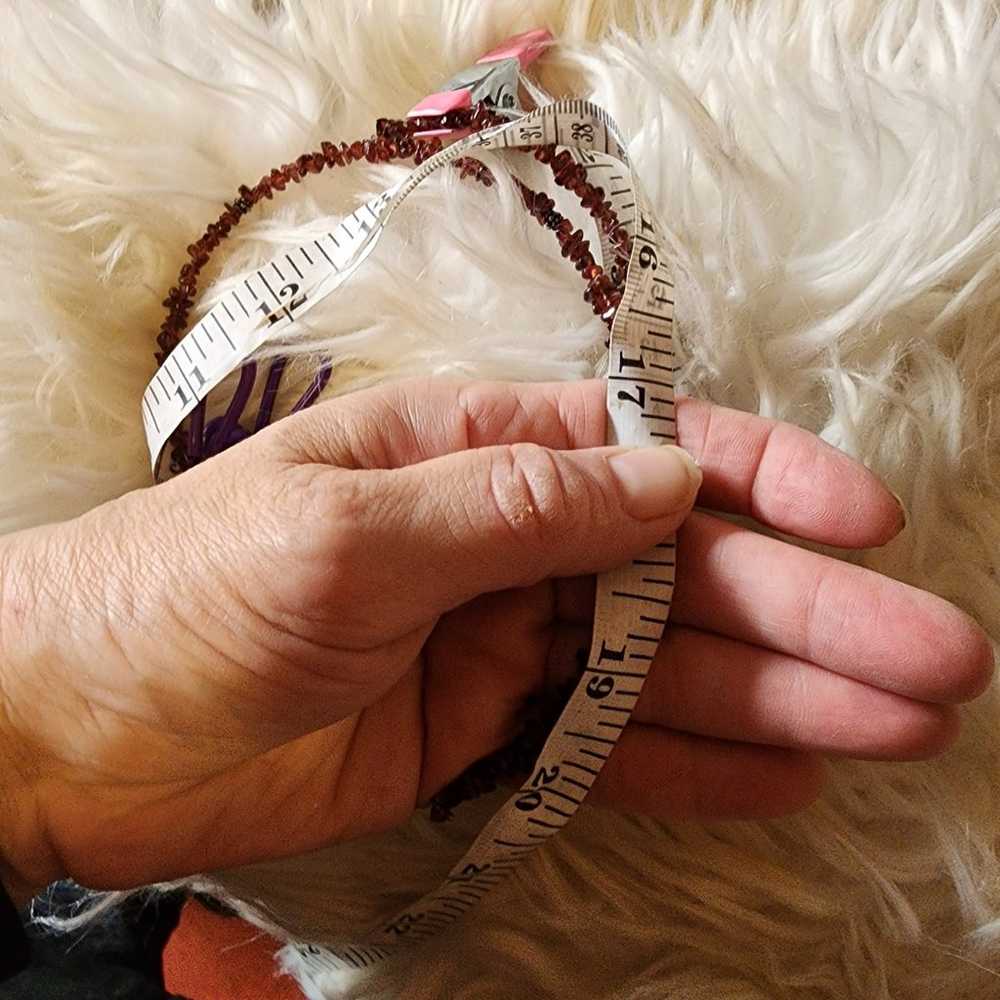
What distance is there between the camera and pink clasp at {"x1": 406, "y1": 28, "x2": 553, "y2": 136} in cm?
74

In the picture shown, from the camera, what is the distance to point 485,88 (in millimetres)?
739

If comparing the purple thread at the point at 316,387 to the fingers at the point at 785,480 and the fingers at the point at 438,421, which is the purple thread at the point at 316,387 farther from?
the fingers at the point at 785,480

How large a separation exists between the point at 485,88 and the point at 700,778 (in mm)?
419

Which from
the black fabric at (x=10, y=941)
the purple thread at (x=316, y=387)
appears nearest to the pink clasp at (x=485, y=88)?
the purple thread at (x=316, y=387)

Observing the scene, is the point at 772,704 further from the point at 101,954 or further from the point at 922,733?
the point at 101,954

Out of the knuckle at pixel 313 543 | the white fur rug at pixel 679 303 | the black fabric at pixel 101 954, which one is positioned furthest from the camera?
the black fabric at pixel 101 954

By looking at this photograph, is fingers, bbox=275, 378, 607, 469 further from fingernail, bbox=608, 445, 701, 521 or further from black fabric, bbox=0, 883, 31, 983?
black fabric, bbox=0, 883, 31, 983

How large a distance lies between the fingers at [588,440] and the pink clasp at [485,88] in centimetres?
19

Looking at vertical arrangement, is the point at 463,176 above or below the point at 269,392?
above

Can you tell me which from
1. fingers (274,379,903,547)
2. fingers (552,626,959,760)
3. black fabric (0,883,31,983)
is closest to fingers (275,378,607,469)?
fingers (274,379,903,547)

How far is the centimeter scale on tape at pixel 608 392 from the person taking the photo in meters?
0.64

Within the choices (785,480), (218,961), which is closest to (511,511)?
(785,480)

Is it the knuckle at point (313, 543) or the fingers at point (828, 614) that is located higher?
the knuckle at point (313, 543)

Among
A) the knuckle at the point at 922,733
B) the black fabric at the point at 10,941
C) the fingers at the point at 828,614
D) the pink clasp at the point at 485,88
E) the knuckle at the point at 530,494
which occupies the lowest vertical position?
Answer: the black fabric at the point at 10,941
